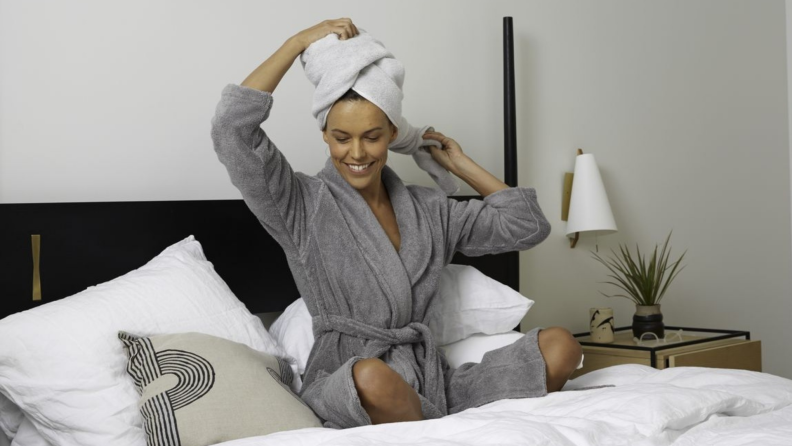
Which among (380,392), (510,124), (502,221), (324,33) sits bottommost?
(380,392)

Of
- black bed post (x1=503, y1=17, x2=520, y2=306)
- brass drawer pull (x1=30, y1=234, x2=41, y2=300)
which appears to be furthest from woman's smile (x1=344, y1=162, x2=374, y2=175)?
black bed post (x1=503, y1=17, x2=520, y2=306)

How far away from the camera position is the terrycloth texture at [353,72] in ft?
6.15

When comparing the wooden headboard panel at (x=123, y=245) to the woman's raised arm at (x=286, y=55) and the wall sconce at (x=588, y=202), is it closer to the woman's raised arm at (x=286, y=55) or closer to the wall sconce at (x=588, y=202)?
the woman's raised arm at (x=286, y=55)

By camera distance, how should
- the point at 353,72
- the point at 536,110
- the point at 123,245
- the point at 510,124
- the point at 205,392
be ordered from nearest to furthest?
the point at 205,392 → the point at 353,72 → the point at 123,245 → the point at 510,124 → the point at 536,110

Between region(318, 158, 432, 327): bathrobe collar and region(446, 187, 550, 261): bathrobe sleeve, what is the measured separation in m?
0.15

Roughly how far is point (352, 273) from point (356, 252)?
49 millimetres

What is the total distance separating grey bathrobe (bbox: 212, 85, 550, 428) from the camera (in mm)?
1789

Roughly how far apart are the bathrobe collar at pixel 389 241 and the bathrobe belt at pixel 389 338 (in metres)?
0.04

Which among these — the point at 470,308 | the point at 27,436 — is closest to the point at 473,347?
the point at 470,308

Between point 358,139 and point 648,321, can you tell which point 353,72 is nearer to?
point 358,139

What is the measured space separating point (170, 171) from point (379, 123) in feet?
1.99

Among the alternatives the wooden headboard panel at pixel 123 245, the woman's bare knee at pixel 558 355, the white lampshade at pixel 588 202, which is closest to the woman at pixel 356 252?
the woman's bare knee at pixel 558 355

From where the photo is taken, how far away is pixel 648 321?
2799 millimetres

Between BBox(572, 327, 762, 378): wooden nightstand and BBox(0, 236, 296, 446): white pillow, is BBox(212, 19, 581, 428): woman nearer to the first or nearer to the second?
BBox(0, 236, 296, 446): white pillow
